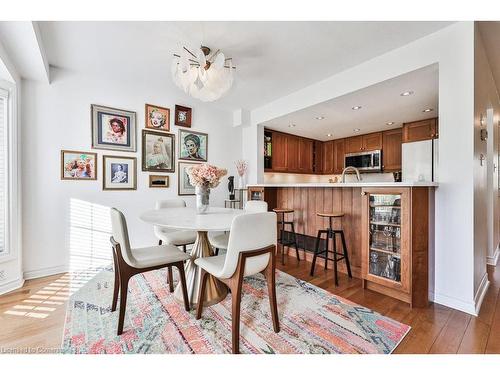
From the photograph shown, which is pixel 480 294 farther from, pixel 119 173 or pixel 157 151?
pixel 119 173

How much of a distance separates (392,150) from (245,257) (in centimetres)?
441

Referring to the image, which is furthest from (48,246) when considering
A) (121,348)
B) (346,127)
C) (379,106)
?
(346,127)

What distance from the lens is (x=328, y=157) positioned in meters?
5.60

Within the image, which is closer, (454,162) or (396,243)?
(454,162)

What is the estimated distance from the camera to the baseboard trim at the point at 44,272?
95.3 inches

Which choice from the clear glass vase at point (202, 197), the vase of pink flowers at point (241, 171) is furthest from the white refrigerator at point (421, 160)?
the clear glass vase at point (202, 197)

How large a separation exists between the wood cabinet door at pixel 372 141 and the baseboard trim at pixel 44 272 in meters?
5.53

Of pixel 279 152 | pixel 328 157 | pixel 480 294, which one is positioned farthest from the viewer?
pixel 328 157

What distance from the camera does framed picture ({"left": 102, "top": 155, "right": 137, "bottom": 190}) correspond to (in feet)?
9.41

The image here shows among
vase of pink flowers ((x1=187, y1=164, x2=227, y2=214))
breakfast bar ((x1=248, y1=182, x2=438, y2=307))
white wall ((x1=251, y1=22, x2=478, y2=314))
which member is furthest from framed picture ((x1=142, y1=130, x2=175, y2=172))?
white wall ((x1=251, y1=22, x2=478, y2=314))

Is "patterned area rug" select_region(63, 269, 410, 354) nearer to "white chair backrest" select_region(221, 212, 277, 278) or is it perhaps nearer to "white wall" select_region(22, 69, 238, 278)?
"white chair backrest" select_region(221, 212, 277, 278)

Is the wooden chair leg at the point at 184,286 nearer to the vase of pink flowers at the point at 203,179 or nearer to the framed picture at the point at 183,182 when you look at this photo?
the vase of pink flowers at the point at 203,179

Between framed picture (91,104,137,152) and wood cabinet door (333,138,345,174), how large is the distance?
4.35m

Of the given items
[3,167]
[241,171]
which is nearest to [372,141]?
[241,171]
